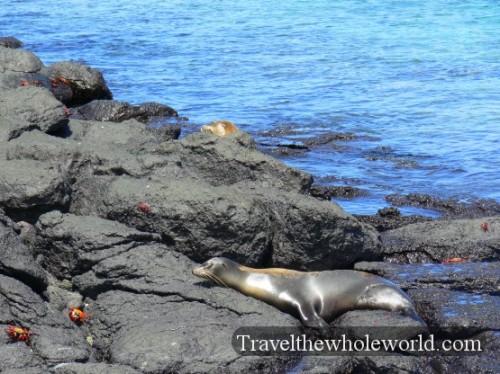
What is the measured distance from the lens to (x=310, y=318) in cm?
802

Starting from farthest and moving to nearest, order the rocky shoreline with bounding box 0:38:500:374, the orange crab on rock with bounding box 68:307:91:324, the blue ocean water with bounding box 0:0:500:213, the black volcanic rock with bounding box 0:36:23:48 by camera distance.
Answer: the black volcanic rock with bounding box 0:36:23:48 → the blue ocean water with bounding box 0:0:500:213 → the orange crab on rock with bounding box 68:307:91:324 → the rocky shoreline with bounding box 0:38:500:374

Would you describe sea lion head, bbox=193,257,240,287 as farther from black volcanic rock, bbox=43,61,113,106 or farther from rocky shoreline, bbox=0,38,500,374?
black volcanic rock, bbox=43,61,113,106

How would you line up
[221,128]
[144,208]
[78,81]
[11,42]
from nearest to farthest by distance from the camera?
[144,208] → [221,128] → [78,81] → [11,42]

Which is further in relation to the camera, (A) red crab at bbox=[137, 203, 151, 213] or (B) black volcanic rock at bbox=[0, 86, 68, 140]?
(B) black volcanic rock at bbox=[0, 86, 68, 140]

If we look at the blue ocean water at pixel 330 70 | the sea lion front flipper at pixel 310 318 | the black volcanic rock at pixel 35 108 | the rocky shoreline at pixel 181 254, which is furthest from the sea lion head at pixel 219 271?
the black volcanic rock at pixel 35 108

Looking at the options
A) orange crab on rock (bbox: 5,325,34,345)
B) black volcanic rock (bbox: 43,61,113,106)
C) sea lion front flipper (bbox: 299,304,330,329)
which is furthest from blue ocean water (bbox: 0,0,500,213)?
orange crab on rock (bbox: 5,325,34,345)

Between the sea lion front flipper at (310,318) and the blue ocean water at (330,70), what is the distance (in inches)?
174

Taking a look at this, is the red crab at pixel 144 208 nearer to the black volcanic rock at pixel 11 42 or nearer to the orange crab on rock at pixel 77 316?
the orange crab on rock at pixel 77 316

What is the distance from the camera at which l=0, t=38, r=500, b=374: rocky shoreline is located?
23.7 feet

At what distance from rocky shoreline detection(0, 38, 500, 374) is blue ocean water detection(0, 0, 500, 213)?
8.05 feet

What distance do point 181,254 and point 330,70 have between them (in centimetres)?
1516

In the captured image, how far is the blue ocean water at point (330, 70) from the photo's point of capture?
15.4 m

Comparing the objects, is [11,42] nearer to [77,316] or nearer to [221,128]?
[221,128]

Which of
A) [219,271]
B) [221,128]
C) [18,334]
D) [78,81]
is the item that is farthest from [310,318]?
[78,81]
